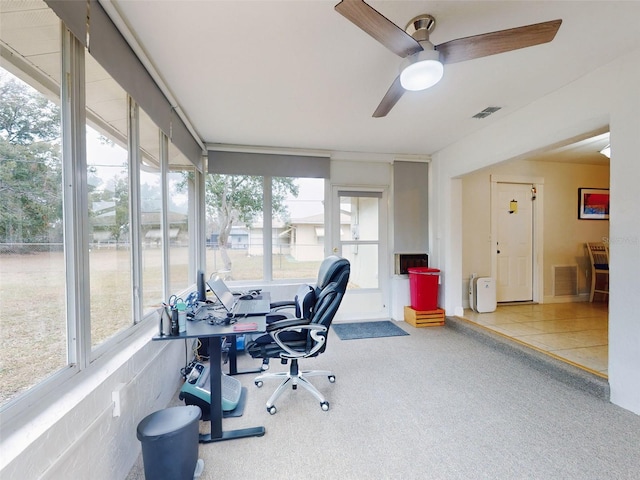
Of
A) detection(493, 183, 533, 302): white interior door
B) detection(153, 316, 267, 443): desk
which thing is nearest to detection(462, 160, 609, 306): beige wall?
detection(493, 183, 533, 302): white interior door

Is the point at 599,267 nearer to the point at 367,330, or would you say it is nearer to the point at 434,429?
the point at 367,330

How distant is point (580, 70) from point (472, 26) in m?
1.22

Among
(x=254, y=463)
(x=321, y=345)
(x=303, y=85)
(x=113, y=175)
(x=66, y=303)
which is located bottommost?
(x=254, y=463)

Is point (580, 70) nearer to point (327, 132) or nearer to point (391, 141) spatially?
point (391, 141)

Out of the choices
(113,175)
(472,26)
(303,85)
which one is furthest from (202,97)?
(472,26)

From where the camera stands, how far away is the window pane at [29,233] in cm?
98

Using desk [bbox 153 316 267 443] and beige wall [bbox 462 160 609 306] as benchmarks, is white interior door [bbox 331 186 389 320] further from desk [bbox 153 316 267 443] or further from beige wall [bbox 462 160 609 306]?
desk [bbox 153 316 267 443]

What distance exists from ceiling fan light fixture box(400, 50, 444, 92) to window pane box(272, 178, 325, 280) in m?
2.59

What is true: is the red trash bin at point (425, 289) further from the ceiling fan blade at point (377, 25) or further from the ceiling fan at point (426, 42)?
the ceiling fan blade at point (377, 25)

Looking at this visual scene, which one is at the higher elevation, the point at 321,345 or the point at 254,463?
the point at 321,345

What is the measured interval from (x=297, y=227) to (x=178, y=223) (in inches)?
66.1

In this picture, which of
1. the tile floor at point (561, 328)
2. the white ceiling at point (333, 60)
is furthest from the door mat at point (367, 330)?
the white ceiling at point (333, 60)

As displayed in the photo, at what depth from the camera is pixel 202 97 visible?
2.51 meters

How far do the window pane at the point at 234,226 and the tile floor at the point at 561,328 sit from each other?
3272 mm
